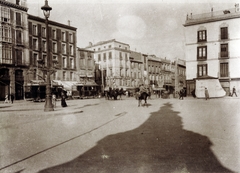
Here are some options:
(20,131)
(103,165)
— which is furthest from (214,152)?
(20,131)

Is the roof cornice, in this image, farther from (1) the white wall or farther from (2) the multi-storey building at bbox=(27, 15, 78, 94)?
(1) the white wall

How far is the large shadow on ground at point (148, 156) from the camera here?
3.76m

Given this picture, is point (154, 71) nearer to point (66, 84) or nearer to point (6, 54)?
point (66, 84)

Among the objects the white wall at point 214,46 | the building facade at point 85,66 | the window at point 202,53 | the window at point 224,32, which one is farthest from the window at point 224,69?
the building facade at point 85,66

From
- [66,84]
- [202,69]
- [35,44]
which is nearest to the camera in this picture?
[202,69]

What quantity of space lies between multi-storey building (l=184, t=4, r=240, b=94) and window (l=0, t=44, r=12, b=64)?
25999 millimetres

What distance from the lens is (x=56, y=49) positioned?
3778 cm

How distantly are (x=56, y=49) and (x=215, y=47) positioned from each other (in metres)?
26.4

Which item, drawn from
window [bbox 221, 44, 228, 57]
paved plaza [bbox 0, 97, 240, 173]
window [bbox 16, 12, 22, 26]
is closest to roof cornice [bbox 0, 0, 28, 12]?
window [bbox 16, 12, 22, 26]

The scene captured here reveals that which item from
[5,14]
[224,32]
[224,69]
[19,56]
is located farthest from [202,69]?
[5,14]

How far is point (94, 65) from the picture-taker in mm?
45625

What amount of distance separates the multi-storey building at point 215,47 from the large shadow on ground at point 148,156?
2439 cm

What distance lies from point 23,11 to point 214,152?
111ft

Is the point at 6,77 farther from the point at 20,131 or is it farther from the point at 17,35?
the point at 20,131
